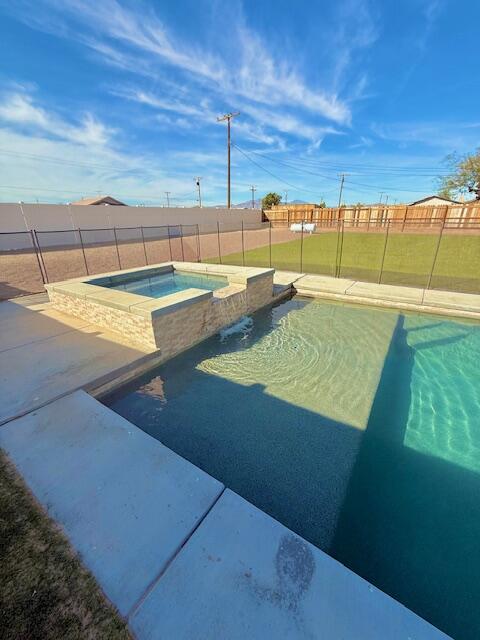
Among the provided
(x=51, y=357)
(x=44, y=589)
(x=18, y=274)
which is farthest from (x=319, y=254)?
(x=44, y=589)

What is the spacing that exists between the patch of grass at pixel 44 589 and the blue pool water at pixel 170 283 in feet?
17.5

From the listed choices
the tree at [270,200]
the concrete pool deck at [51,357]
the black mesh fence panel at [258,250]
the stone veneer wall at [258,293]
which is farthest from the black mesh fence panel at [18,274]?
Answer: the tree at [270,200]

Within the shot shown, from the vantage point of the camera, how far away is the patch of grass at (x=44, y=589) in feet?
4.40

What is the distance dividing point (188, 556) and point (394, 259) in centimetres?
1411

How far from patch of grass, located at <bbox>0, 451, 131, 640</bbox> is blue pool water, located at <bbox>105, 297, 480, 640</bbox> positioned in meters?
1.29

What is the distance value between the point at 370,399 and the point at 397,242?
52.0ft

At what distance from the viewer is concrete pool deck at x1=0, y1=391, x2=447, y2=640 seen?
135cm

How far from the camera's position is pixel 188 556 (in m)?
1.63

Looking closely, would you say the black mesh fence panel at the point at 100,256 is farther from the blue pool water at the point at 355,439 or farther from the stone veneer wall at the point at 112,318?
the blue pool water at the point at 355,439

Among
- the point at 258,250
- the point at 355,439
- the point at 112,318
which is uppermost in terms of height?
the point at 112,318

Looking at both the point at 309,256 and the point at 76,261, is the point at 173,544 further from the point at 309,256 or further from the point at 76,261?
the point at 76,261

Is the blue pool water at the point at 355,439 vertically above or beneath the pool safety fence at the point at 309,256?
beneath

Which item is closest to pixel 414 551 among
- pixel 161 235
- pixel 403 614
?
pixel 403 614

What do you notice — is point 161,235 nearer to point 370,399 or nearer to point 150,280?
point 150,280
